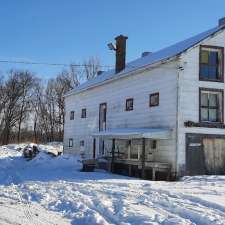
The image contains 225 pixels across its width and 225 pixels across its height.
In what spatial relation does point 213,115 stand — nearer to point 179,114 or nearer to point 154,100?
point 179,114

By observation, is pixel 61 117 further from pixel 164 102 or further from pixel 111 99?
pixel 164 102

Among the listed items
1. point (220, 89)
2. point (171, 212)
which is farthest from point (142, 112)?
point (171, 212)

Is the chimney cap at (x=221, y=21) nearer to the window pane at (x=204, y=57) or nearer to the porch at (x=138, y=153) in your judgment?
the window pane at (x=204, y=57)

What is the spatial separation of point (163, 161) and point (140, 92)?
490cm

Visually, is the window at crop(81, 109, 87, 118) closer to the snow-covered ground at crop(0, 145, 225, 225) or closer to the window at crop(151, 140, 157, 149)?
the window at crop(151, 140, 157, 149)

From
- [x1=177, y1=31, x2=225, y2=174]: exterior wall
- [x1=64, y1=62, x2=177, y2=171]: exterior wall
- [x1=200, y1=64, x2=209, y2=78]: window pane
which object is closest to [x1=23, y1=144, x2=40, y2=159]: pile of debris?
[x1=64, y1=62, x2=177, y2=171]: exterior wall

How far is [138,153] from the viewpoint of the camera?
27.4 m

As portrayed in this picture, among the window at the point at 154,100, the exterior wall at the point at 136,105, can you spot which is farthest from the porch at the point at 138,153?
the window at the point at 154,100

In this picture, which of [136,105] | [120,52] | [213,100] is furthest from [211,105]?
[120,52]

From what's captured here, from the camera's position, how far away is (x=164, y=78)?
26.3 meters

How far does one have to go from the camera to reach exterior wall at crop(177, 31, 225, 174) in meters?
24.8

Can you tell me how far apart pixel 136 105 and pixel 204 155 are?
5.72m

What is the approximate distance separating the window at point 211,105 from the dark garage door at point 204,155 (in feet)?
3.60

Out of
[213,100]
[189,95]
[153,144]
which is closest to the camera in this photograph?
[189,95]
